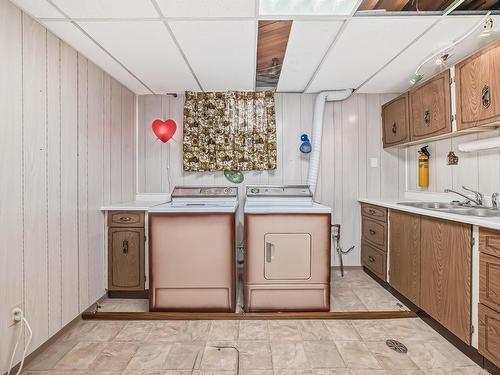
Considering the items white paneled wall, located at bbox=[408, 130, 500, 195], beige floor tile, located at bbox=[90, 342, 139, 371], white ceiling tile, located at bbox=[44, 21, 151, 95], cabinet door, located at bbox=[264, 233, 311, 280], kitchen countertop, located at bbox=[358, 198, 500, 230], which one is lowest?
beige floor tile, located at bbox=[90, 342, 139, 371]

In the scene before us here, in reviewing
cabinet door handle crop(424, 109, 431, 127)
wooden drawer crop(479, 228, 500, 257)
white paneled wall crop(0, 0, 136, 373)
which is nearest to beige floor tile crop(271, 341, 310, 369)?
wooden drawer crop(479, 228, 500, 257)

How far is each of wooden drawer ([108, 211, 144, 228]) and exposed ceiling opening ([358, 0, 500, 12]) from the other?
240 cm

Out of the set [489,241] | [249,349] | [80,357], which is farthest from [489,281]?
[80,357]

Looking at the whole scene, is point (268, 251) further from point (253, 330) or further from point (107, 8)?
point (107, 8)

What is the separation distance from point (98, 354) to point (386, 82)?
3.53 metres

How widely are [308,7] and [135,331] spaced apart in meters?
2.57

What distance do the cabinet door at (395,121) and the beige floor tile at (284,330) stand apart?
214 cm

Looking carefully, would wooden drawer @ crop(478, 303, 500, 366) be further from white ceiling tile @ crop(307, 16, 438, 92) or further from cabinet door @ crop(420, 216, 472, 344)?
white ceiling tile @ crop(307, 16, 438, 92)

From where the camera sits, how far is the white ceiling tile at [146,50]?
1.93 meters

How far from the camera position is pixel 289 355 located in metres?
1.85

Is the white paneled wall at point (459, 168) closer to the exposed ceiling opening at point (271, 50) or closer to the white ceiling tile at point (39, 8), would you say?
the exposed ceiling opening at point (271, 50)

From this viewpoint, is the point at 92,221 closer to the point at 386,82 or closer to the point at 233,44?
the point at 233,44

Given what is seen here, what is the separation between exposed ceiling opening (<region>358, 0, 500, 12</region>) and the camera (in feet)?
5.66

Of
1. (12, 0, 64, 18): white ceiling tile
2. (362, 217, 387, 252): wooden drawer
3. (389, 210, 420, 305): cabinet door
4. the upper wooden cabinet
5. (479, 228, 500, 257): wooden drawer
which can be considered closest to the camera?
(479, 228, 500, 257): wooden drawer
